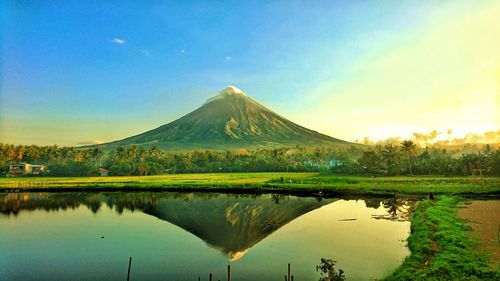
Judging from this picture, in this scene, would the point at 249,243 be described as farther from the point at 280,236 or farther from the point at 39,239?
the point at 39,239

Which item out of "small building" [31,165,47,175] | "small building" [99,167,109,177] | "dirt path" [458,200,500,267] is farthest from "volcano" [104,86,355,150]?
"dirt path" [458,200,500,267]

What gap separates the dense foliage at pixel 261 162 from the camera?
43031 millimetres

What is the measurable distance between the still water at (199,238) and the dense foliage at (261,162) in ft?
70.1

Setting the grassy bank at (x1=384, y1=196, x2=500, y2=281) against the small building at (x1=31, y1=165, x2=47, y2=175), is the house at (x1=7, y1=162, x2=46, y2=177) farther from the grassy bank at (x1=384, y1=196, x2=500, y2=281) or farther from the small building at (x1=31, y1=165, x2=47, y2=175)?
the grassy bank at (x1=384, y1=196, x2=500, y2=281)

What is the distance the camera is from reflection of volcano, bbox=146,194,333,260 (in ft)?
49.6

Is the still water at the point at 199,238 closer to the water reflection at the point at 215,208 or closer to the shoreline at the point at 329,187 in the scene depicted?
the water reflection at the point at 215,208

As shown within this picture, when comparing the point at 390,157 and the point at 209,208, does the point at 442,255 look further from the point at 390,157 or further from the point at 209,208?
the point at 390,157

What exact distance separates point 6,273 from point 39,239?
4935 millimetres

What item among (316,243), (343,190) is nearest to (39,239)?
(316,243)

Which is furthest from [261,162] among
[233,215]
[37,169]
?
[37,169]

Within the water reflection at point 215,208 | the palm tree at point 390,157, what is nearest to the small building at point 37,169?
the water reflection at point 215,208

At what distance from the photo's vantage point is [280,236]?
15.5 m

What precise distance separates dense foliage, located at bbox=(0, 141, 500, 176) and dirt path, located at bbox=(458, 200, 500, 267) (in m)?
19.3

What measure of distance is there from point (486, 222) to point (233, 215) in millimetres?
12510
